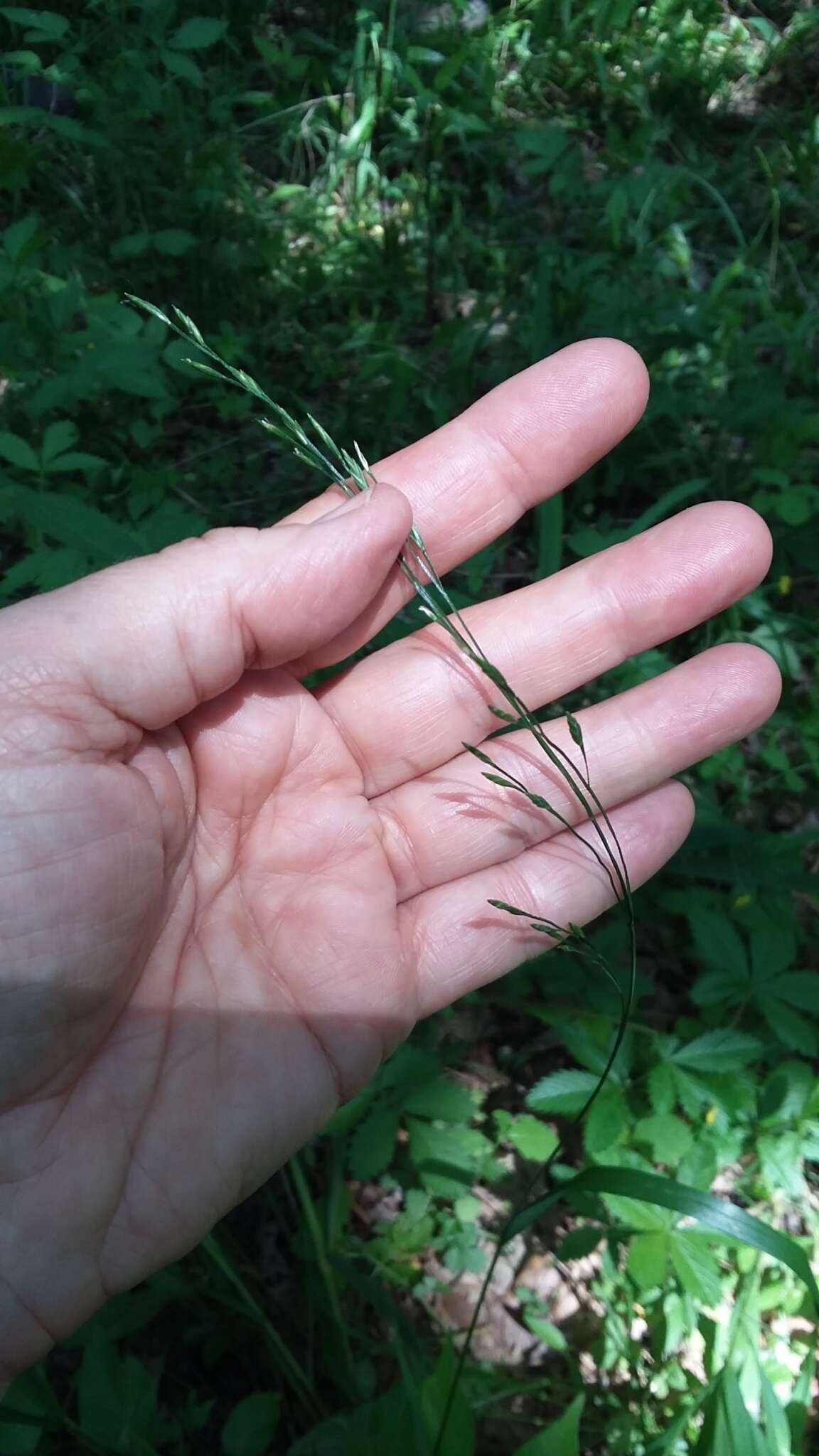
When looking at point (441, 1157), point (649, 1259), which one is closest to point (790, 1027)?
point (649, 1259)

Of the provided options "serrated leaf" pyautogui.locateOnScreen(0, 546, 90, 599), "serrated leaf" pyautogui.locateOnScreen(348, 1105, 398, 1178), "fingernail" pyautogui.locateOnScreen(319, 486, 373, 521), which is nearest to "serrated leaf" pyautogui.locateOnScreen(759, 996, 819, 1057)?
"serrated leaf" pyautogui.locateOnScreen(348, 1105, 398, 1178)

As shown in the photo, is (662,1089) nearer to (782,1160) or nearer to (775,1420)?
(782,1160)

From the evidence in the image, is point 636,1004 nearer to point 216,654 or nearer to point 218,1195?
point 218,1195

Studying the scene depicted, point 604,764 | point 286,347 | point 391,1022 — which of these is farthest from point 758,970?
point 286,347

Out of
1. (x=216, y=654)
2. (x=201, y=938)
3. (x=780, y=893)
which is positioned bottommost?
(x=780, y=893)

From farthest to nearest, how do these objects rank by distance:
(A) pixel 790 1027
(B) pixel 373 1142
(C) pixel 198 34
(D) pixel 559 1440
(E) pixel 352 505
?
1. (C) pixel 198 34
2. (A) pixel 790 1027
3. (B) pixel 373 1142
4. (E) pixel 352 505
5. (D) pixel 559 1440

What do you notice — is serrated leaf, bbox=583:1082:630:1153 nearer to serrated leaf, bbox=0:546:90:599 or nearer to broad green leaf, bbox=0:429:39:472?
serrated leaf, bbox=0:546:90:599
